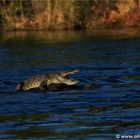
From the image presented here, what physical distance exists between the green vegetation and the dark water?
16617mm

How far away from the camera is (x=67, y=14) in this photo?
5506cm

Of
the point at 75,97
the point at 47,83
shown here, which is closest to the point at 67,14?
the point at 47,83

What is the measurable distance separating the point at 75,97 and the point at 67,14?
117ft

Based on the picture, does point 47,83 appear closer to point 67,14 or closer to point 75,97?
point 75,97

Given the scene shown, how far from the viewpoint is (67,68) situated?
28.2 meters

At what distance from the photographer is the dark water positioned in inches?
591

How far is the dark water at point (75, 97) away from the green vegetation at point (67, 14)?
654 inches

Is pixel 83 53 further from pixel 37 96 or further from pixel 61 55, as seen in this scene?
pixel 37 96

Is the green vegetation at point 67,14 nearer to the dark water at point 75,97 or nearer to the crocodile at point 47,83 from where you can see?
the dark water at point 75,97

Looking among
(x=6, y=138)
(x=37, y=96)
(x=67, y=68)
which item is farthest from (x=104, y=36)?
(x=6, y=138)

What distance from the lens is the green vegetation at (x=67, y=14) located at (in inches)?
2176

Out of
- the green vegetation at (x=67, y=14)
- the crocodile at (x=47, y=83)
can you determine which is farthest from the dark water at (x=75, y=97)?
the green vegetation at (x=67, y=14)

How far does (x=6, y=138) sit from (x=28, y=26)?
44251 millimetres

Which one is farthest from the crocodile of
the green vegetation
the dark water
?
the green vegetation
